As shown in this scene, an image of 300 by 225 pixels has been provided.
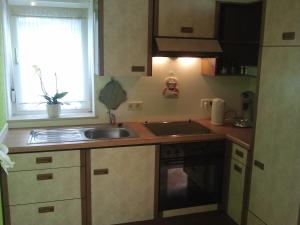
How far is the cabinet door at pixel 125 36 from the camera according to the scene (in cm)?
255

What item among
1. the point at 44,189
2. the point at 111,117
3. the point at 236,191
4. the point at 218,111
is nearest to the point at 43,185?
the point at 44,189

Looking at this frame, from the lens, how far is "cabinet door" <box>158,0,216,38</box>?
2676 millimetres

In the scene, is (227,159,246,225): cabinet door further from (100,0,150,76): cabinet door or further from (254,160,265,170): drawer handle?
(100,0,150,76): cabinet door

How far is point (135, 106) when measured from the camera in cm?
307

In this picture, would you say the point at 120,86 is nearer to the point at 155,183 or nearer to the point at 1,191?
the point at 155,183

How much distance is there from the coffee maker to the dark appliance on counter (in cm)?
43

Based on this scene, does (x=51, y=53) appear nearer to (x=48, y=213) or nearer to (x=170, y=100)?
(x=170, y=100)

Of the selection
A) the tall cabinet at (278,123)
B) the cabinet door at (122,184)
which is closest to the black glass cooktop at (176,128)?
the cabinet door at (122,184)

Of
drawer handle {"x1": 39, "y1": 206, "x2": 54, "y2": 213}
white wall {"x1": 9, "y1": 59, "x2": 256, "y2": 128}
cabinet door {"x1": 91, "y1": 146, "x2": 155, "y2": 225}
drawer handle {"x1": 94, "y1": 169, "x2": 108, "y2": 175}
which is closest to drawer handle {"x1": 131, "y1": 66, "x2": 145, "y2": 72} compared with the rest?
white wall {"x1": 9, "y1": 59, "x2": 256, "y2": 128}

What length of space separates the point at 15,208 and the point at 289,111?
2.07 metres

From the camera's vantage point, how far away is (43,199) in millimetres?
2377

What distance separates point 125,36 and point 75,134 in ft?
3.07

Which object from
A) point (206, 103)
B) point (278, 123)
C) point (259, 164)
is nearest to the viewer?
point (278, 123)

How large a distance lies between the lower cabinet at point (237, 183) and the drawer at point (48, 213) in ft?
4.27
